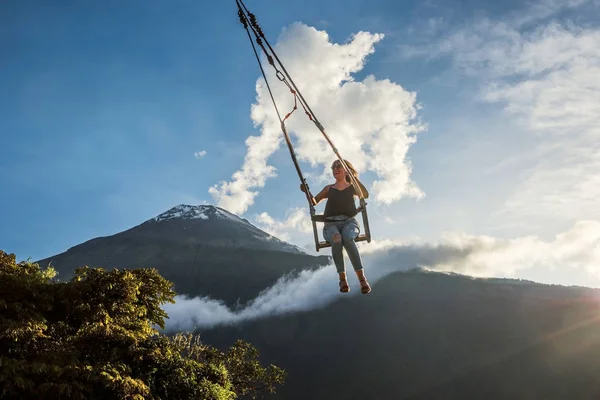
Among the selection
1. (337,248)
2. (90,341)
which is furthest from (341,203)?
(90,341)

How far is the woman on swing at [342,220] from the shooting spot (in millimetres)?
7196

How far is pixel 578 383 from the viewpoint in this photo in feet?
596

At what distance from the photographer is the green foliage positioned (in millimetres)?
9344

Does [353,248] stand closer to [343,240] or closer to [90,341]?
[343,240]

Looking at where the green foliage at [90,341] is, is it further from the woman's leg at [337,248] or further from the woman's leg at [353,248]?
the woman's leg at [353,248]

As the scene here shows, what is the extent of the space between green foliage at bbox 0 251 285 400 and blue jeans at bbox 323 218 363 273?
246 inches

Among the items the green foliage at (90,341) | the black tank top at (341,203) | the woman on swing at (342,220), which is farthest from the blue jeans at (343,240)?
the green foliage at (90,341)

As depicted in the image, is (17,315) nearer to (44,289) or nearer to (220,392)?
(44,289)

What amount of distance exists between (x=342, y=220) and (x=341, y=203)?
30 cm

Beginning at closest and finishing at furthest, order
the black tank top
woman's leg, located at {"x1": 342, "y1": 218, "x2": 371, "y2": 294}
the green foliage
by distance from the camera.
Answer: woman's leg, located at {"x1": 342, "y1": 218, "x2": 371, "y2": 294} < the black tank top < the green foliage

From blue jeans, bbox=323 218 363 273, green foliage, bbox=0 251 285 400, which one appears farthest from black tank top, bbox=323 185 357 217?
green foliage, bbox=0 251 285 400

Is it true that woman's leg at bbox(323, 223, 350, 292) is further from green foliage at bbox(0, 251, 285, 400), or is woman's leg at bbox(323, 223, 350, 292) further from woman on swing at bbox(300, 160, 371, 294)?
green foliage at bbox(0, 251, 285, 400)

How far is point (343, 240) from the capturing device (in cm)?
734

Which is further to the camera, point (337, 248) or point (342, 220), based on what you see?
point (342, 220)
